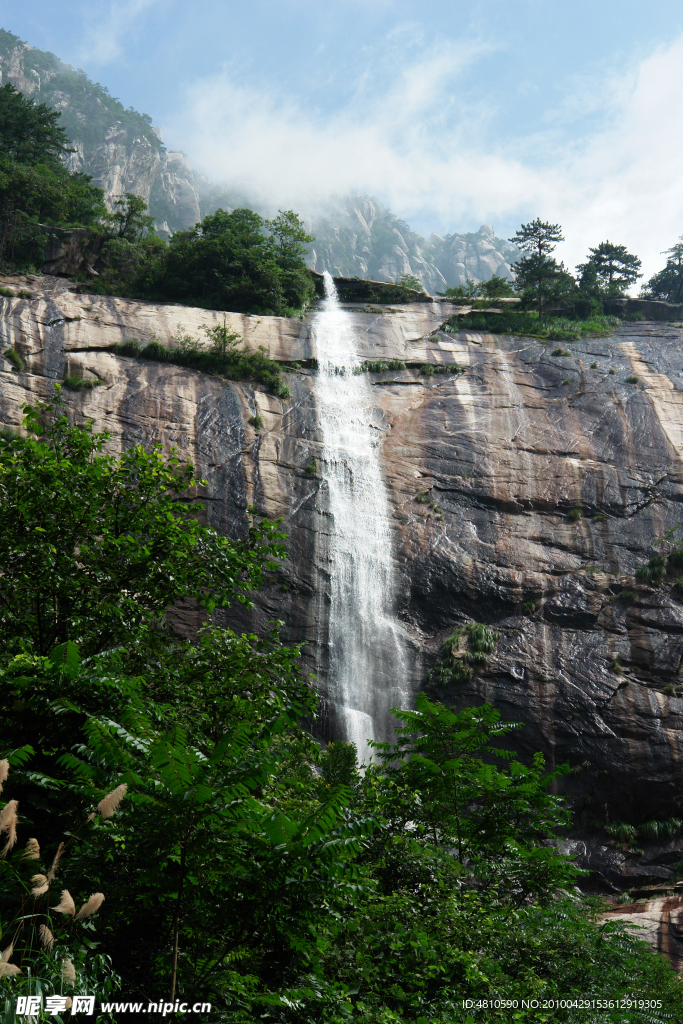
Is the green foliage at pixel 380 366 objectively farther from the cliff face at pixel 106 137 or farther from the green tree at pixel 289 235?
the cliff face at pixel 106 137

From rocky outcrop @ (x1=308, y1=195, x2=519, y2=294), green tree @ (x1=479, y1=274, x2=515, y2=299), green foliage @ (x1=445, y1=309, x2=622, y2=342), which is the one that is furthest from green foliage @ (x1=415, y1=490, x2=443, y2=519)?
rocky outcrop @ (x1=308, y1=195, x2=519, y2=294)

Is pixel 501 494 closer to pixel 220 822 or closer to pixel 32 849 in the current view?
pixel 220 822

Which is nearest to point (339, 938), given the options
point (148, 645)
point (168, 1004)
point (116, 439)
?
point (168, 1004)

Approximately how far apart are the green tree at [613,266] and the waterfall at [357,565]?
2130 cm

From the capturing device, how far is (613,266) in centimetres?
4269

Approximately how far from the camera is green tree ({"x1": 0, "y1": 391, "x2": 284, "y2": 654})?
6906mm

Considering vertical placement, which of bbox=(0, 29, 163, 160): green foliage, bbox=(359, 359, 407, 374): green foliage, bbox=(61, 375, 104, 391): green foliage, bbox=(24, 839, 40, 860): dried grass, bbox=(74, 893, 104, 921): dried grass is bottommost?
bbox=(74, 893, 104, 921): dried grass

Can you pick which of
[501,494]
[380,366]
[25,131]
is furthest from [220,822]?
[25,131]

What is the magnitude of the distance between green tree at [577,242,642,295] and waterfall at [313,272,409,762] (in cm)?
2130

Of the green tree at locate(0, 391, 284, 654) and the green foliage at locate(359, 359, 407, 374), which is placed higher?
the green foliage at locate(359, 359, 407, 374)

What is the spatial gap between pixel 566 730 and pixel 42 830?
715 inches

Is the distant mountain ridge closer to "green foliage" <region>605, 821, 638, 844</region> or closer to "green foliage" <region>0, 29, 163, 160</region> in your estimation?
"green foliage" <region>0, 29, 163, 160</region>

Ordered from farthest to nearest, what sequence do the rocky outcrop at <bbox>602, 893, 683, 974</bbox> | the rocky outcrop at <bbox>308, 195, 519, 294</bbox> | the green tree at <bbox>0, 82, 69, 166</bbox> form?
the rocky outcrop at <bbox>308, 195, 519, 294</bbox> < the green tree at <bbox>0, 82, 69, 166</bbox> < the rocky outcrop at <bbox>602, 893, 683, 974</bbox>

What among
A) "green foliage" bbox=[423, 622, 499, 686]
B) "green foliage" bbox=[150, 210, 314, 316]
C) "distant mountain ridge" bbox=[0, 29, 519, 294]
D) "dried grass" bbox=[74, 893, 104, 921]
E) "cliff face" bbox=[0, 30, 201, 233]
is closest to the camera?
"dried grass" bbox=[74, 893, 104, 921]
